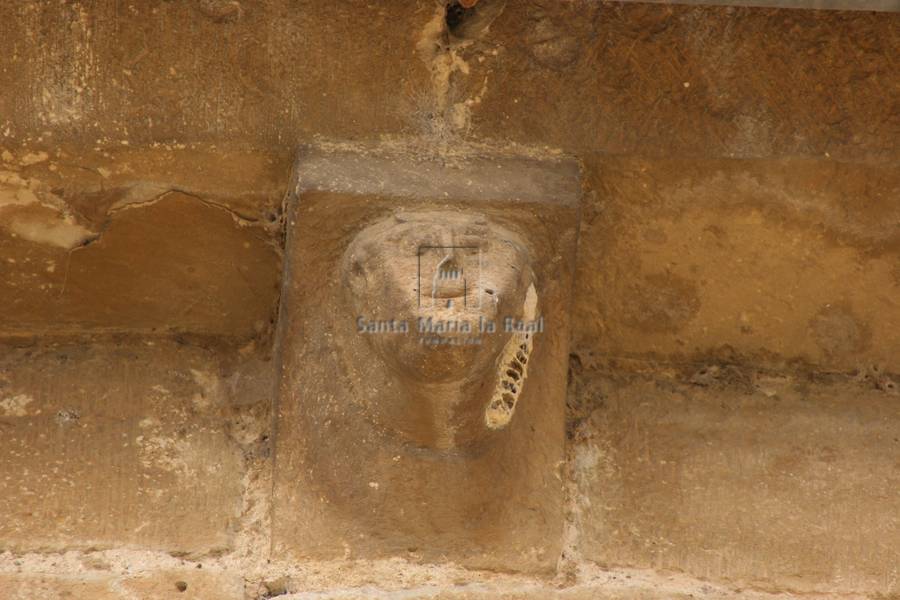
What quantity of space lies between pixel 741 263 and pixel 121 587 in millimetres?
1335

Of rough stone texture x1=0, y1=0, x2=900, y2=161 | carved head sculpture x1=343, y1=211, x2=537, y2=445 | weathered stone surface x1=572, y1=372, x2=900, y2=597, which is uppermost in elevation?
rough stone texture x1=0, y1=0, x2=900, y2=161

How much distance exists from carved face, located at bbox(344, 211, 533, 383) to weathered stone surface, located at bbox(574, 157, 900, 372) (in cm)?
30

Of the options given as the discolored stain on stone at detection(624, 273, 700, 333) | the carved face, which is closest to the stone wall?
Answer: the discolored stain on stone at detection(624, 273, 700, 333)

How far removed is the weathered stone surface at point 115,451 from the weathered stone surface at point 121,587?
70mm

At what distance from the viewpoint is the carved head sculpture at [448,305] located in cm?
210

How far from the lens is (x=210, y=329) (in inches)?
103

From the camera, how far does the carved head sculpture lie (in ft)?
6.88

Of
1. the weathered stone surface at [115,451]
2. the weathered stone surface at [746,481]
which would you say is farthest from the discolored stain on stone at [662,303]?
the weathered stone surface at [115,451]

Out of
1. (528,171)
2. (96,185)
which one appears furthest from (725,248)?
(96,185)

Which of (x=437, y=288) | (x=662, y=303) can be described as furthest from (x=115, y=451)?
(x=662, y=303)

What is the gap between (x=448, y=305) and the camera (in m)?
2.10

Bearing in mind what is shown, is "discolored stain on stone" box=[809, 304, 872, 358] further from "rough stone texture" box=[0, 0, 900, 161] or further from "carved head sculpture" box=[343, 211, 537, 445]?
"carved head sculpture" box=[343, 211, 537, 445]

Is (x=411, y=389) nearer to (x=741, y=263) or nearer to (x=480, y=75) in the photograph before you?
(x=480, y=75)

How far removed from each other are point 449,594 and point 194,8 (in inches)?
45.8
